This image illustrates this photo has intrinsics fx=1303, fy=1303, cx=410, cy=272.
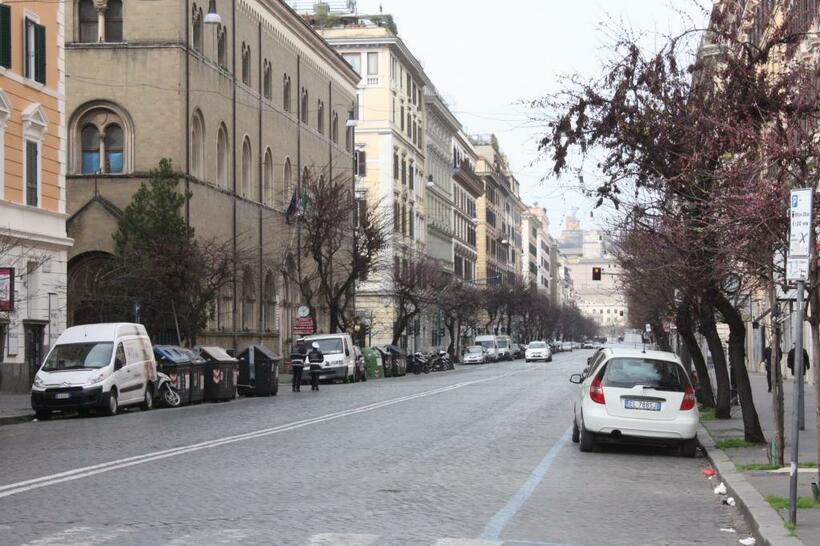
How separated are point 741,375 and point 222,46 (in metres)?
38.4

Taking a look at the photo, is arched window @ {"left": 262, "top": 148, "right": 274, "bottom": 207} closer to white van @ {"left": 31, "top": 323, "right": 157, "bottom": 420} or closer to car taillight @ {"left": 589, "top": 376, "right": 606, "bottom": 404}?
white van @ {"left": 31, "top": 323, "right": 157, "bottom": 420}

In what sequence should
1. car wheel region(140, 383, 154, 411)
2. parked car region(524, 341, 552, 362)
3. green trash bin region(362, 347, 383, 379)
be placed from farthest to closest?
parked car region(524, 341, 552, 362) < green trash bin region(362, 347, 383, 379) < car wheel region(140, 383, 154, 411)

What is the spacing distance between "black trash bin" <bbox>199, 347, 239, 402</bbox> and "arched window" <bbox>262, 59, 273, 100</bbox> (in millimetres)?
26800

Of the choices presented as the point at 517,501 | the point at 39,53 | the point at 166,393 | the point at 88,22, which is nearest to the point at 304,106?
the point at 88,22

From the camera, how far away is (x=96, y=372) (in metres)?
28.6

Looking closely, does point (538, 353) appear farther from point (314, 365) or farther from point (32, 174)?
point (32, 174)

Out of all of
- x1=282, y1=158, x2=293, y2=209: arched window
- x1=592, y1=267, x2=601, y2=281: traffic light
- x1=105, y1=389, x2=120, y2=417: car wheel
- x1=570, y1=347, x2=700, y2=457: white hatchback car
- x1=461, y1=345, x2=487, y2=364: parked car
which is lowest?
x1=461, y1=345, x2=487, y2=364: parked car

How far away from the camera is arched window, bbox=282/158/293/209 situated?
6375 cm

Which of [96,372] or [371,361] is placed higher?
[96,372]

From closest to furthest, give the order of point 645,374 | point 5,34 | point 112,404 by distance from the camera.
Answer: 1. point 645,374
2. point 112,404
3. point 5,34

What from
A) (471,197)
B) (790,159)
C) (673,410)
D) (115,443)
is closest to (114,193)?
(115,443)

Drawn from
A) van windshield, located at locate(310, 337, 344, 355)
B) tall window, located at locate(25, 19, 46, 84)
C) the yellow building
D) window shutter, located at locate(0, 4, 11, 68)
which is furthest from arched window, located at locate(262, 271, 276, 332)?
window shutter, located at locate(0, 4, 11, 68)

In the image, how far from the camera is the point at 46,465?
52.2ft

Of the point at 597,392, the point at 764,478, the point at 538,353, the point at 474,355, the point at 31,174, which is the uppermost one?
the point at 31,174
